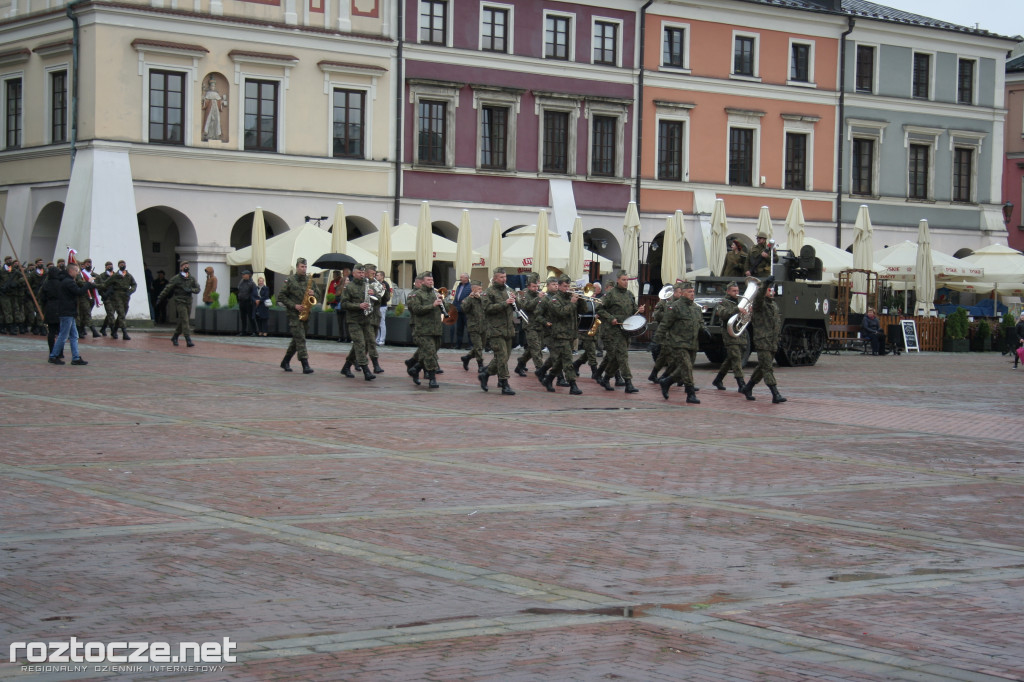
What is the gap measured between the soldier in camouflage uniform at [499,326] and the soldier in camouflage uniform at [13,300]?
16.2 metres

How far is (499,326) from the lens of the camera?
19.8 metres

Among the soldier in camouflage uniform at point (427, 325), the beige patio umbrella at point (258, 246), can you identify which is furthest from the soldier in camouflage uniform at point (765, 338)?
the beige patio umbrella at point (258, 246)

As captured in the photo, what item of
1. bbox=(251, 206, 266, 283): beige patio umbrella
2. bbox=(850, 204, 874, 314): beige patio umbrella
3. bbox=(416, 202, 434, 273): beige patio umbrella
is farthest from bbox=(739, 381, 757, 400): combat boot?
bbox=(850, 204, 874, 314): beige patio umbrella

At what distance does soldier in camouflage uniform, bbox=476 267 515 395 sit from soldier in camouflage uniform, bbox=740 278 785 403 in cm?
356

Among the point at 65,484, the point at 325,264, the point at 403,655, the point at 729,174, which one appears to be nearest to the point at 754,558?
the point at 403,655

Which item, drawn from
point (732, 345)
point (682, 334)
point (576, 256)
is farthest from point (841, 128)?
point (682, 334)

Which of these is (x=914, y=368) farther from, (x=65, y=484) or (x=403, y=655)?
(x=403, y=655)

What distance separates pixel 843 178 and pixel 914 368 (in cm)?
1934

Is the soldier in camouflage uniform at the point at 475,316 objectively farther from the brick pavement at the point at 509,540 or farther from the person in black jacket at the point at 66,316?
the person in black jacket at the point at 66,316

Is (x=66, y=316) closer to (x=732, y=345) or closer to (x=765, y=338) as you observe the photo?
(x=732, y=345)

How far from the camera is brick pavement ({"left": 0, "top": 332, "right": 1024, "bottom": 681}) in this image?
615 cm

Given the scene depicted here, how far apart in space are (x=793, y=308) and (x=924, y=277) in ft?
37.1

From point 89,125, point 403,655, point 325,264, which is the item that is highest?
point 89,125

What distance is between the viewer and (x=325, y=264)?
32406 millimetres
